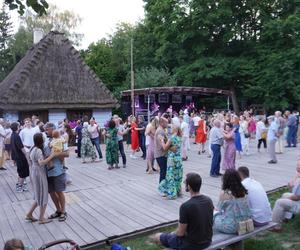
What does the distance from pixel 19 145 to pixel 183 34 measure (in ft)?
80.5

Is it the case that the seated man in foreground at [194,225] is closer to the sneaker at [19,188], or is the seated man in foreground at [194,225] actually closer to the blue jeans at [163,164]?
the blue jeans at [163,164]

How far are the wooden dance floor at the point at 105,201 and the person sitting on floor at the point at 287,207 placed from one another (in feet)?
6.27

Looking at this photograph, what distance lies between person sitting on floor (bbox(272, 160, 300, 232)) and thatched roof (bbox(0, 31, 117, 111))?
66.8 ft

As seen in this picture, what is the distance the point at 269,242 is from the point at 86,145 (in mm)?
9792

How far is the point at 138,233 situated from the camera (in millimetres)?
7062

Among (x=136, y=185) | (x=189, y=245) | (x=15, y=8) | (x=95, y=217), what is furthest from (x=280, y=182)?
(x=15, y=8)

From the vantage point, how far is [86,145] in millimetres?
15195

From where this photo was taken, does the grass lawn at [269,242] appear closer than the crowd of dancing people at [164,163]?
No

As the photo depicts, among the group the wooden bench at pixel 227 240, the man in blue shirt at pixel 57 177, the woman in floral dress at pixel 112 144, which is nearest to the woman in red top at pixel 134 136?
the woman in floral dress at pixel 112 144

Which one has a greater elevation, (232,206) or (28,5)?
(28,5)

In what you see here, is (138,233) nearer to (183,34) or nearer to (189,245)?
(189,245)

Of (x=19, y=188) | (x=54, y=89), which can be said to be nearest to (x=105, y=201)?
(x=19, y=188)

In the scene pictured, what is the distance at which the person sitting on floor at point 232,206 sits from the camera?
582 cm

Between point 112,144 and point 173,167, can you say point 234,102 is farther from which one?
point 173,167
